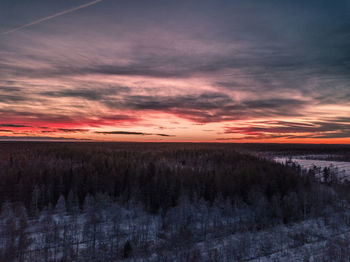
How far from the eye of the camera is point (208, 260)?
71.3 feet

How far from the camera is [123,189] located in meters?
54.4

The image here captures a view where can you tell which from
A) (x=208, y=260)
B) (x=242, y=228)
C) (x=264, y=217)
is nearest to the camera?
(x=208, y=260)

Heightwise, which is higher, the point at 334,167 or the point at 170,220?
the point at 334,167

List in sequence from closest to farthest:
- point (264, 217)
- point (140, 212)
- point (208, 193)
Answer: point (264, 217)
point (140, 212)
point (208, 193)

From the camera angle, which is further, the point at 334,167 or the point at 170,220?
the point at 334,167

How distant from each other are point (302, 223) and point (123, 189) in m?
37.3

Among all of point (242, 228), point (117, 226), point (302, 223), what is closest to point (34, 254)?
point (117, 226)

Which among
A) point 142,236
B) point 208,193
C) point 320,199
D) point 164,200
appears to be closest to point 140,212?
point 164,200

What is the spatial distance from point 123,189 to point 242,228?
103ft

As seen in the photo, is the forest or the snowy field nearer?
the forest

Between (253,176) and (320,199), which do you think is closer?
(320,199)

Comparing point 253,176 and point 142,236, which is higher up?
point 253,176

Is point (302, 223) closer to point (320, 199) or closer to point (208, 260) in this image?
point (320, 199)

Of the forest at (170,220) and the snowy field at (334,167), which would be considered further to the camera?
the snowy field at (334,167)
